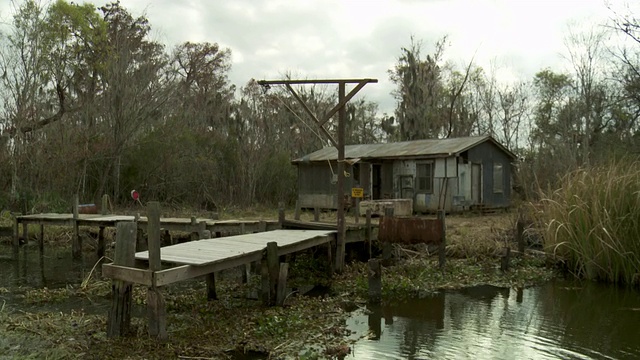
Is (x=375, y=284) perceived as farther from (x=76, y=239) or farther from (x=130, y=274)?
(x=76, y=239)

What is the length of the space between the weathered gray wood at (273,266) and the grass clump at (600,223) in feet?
21.2

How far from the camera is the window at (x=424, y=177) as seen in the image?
21.2 metres

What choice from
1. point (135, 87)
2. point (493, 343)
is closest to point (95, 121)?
point (135, 87)

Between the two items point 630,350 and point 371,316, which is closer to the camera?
point 630,350

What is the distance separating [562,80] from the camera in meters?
36.8

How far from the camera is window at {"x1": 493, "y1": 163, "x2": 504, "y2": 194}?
74.3ft

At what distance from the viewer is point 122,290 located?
24.3ft

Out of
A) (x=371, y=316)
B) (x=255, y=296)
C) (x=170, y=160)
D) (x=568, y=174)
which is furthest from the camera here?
(x=170, y=160)

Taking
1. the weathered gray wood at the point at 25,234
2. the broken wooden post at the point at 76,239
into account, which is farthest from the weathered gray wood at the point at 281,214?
the weathered gray wood at the point at 25,234

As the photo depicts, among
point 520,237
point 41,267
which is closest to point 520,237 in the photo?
point 520,237

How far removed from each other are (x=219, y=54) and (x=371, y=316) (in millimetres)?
30063

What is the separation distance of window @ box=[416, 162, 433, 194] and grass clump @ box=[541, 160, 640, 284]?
8.44 m

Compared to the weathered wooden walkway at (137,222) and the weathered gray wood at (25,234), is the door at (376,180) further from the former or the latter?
the weathered gray wood at (25,234)

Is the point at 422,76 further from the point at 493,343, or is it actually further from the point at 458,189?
the point at 493,343
